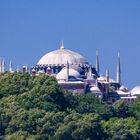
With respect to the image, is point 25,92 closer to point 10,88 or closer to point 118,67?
point 10,88

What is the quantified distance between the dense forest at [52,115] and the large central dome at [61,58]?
50.1 m

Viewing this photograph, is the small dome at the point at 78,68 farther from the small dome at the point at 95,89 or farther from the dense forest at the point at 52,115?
the dense forest at the point at 52,115

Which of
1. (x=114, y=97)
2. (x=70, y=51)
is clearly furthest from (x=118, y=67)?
(x=114, y=97)

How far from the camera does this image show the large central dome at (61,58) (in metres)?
193

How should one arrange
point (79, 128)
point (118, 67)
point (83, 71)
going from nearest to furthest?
point (79, 128) < point (83, 71) < point (118, 67)

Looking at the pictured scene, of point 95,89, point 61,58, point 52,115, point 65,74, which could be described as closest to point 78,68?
point 61,58

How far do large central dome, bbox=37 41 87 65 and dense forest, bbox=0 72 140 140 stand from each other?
5010 centimetres

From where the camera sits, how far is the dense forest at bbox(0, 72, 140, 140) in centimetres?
11750

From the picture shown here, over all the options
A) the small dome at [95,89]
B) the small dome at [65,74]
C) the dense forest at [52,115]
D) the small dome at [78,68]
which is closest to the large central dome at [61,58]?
the small dome at [78,68]

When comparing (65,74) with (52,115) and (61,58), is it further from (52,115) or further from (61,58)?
(52,115)

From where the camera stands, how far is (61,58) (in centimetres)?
19362

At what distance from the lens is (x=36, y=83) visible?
442 feet

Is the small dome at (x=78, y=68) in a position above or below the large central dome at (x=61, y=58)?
below

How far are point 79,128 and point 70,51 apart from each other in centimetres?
8245
